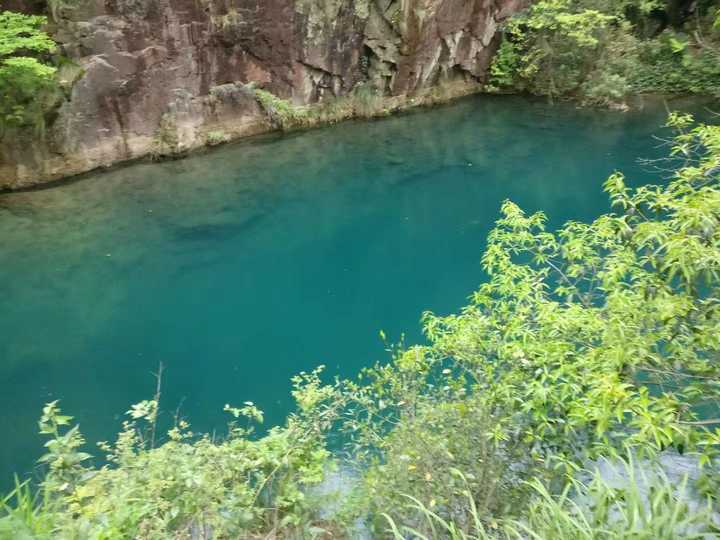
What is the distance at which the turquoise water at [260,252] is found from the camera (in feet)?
21.8

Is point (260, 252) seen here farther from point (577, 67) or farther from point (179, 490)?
point (577, 67)

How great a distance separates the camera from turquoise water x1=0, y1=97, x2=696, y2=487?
6.65 m

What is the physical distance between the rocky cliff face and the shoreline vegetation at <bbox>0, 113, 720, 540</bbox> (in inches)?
353

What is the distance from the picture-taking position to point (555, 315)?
3148 mm

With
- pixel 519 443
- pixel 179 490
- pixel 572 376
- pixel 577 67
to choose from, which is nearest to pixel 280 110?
pixel 577 67

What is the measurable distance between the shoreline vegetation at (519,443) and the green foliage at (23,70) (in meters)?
7.85

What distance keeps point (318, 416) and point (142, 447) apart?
1.12 m

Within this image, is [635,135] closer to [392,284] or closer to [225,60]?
[392,284]

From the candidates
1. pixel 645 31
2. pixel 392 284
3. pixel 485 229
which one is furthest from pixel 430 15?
pixel 392 284

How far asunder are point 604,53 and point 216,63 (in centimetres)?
917

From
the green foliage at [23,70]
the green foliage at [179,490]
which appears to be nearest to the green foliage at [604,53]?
the green foliage at [23,70]

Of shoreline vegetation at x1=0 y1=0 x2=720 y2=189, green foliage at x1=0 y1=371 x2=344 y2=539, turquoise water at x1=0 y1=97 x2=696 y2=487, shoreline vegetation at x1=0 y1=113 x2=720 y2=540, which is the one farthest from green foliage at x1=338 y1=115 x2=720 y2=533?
shoreline vegetation at x1=0 y1=0 x2=720 y2=189

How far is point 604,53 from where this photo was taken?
46.9ft

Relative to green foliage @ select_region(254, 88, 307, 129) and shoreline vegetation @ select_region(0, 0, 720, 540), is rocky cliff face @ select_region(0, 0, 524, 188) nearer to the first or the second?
green foliage @ select_region(254, 88, 307, 129)
